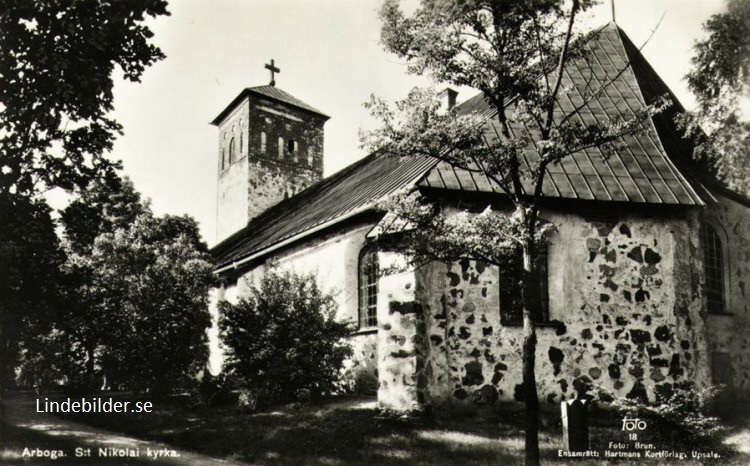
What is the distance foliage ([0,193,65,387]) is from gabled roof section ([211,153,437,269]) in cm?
576

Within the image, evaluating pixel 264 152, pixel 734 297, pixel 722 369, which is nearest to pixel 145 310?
pixel 722 369

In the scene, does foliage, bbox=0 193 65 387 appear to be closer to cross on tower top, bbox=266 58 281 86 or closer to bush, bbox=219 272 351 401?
bush, bbox=219 272 351 401

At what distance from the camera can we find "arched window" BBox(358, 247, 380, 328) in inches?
614

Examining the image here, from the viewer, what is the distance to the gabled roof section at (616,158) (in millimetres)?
12945

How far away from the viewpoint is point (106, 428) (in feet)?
41.4

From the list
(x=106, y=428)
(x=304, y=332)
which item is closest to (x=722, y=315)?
(x=304, y=332)

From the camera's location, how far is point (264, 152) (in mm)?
29969

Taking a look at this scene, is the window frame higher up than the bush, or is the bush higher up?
the window frame

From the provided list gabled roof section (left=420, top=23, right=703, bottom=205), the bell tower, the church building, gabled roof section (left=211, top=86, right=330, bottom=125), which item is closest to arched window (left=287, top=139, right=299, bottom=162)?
the bell tower

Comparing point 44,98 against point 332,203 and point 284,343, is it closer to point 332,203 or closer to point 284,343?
point 284,343

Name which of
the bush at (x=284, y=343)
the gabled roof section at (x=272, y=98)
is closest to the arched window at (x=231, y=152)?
the gabled roof section at (x=272, y=98)

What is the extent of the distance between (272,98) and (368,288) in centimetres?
1699

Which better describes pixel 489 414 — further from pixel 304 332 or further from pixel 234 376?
pixel 234 376

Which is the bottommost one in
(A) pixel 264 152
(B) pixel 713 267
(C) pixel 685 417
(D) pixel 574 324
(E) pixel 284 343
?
(C) pixel 685 417
